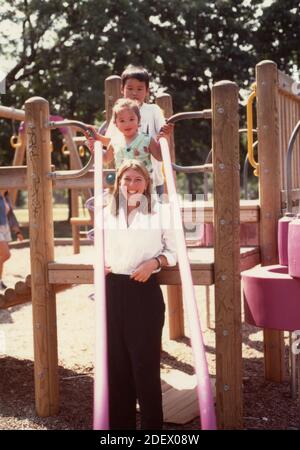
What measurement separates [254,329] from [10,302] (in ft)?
8.93

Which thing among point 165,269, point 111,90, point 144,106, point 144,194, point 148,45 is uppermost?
point 148,45

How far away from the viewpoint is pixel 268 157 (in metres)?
3.90

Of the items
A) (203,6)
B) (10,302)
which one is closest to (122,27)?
(203,6)

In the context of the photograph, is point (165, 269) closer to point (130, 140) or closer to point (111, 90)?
point (130, 140)

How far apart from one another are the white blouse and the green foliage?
17617mm

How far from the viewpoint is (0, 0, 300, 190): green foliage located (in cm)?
2045

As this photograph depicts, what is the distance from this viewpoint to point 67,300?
25.8 ft

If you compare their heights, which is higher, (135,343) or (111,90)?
(111,90)

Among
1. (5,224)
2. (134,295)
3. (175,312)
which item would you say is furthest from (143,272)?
(5,224)

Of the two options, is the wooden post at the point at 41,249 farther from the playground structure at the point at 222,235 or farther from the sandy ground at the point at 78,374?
the sandy ground at the point at 78,374

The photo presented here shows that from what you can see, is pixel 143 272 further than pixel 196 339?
Yes

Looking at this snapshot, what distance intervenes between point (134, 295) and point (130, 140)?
3.81ft

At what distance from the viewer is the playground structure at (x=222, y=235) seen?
3.24 meters
